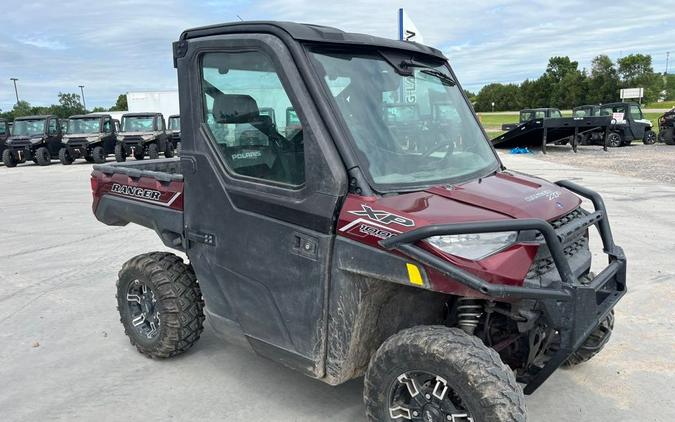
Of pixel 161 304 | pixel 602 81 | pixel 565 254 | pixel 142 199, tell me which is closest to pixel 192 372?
pixel 161 304

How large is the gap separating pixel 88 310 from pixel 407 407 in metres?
3.59

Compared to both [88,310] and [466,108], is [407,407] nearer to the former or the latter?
[466,108]

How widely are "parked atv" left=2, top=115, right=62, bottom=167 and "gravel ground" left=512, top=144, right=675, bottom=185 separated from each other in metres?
18.9

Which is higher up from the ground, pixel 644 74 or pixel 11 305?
pixel 644 74

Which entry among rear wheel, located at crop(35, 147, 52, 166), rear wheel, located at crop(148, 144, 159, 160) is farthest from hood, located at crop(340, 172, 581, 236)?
rear wheel, located at crop(35, 147, 52, 166)

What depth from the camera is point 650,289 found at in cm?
516

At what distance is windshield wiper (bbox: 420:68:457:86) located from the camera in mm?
3308

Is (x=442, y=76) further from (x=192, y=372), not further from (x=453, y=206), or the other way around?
(x=192, y=372)

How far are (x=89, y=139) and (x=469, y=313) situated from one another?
21.7m

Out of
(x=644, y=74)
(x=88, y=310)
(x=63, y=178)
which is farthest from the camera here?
(x=644, y=74)

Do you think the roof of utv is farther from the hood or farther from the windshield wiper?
the hood

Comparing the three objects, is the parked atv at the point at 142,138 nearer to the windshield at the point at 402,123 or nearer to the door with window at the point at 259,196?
the door with window at the point at 259,196

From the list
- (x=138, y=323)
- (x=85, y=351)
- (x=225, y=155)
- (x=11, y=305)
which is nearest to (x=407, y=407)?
(x=225, y=155)

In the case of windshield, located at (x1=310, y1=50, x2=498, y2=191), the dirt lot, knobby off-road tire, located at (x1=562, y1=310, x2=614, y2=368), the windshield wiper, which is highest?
the windshield wiper
